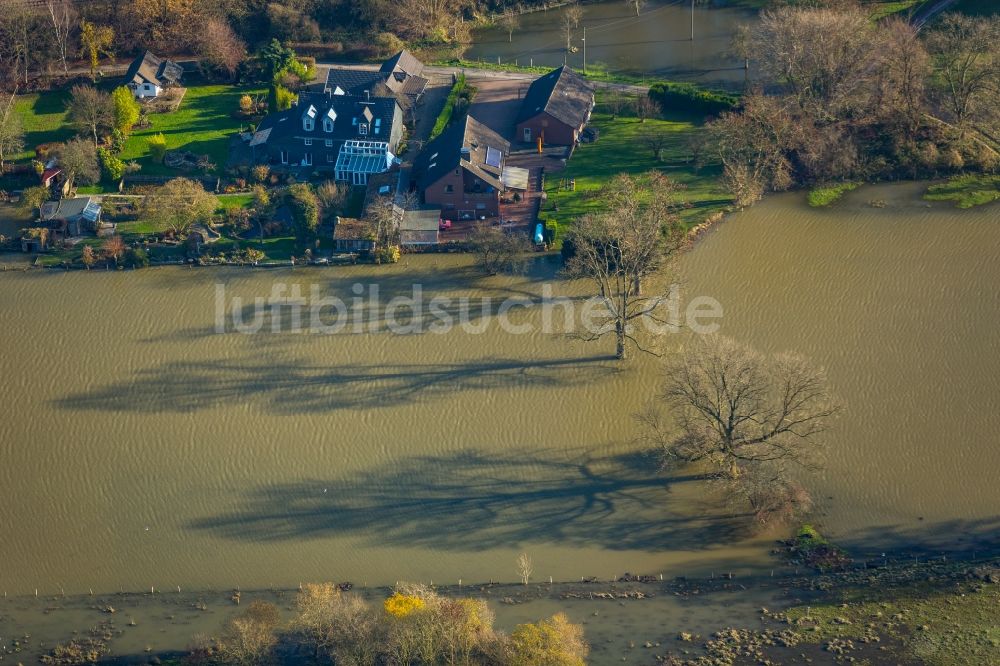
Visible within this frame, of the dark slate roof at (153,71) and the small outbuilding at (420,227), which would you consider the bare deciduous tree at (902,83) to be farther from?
the dark slate roof at (153,71)

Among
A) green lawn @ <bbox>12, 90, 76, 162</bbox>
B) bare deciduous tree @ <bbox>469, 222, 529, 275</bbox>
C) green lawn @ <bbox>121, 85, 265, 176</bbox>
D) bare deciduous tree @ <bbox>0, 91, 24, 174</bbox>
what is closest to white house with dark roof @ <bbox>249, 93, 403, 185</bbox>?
green lawn @ <bbox>121, 85, 265, 176</bbox>

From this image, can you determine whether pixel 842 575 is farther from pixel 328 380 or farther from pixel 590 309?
pixel 328 380

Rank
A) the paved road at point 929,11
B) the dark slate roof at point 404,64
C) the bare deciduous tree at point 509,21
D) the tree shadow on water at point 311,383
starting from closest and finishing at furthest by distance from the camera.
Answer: the tree shadow on water at point 311,383 < the dark slate roof at point 404,64 < the paved road at point 929,11 < the bare deciduous tree at point 509,21

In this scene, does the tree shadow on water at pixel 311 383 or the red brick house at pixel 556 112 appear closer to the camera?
the tree shadow on water at pixel 311 383

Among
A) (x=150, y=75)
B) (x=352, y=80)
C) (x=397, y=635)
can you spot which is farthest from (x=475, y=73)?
(x=397, y=635)

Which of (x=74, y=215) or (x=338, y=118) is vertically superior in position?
(x=338, y=118)

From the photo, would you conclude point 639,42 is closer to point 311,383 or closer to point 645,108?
point 645,108

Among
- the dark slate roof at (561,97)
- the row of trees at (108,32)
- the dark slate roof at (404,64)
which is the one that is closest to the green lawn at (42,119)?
the row of trees at (108,32)
